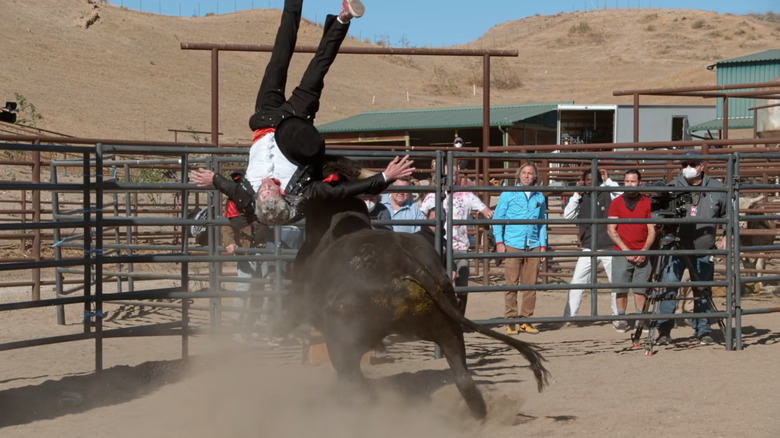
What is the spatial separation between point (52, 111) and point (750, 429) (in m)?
33.3

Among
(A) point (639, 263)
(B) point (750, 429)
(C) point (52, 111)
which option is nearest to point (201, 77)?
(C) point (52, 111)

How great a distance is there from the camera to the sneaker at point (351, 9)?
18.1ft

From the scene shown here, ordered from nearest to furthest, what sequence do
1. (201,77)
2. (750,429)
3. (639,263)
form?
1. (750,429)
2. (639,263)
3. (201,77)

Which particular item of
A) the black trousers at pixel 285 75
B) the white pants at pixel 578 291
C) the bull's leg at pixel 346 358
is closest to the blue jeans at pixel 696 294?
the white pants at pixel 578 291

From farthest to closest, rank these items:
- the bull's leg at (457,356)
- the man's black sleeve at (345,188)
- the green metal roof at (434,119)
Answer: the green metal roof at (434,119) < the man's black sleeve at (345,188) < the bull's leg at (457,356)

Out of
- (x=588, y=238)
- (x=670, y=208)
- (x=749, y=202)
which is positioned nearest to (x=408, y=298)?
(x=670, y=208)

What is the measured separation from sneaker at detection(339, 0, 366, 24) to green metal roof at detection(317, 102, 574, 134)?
899 inches

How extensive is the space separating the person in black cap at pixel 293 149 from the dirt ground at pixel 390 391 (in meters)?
1.12

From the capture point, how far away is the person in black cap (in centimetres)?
457

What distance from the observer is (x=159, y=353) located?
768 centimetres

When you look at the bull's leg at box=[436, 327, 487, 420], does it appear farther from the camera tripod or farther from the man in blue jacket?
the man in blue jacket

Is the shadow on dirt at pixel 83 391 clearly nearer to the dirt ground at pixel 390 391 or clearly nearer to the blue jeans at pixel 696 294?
the dirt ground at pixel 390 391

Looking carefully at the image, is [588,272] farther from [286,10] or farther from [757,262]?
[286,10]

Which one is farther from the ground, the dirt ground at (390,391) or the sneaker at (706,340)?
the sneaker at (706,340)
